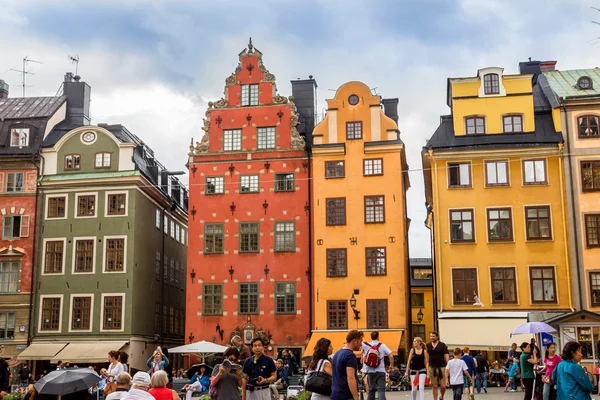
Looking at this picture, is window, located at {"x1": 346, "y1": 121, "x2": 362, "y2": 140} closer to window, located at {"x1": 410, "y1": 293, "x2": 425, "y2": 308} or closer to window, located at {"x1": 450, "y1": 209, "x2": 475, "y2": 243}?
window, located at {"x1": 450, "y1": 209, "x2": 475, "y2": 243}

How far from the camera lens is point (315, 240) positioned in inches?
1667

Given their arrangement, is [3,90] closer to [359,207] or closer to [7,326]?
[7,326]

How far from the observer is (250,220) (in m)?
43.5

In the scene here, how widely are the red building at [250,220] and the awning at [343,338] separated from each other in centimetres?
127

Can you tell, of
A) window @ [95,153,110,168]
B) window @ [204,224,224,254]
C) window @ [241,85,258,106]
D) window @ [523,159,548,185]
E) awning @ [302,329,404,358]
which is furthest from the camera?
window @ [95,153,110,168]

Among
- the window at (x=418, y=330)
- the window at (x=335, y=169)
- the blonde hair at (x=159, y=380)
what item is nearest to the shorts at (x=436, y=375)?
the blonde hair at (x=159, y=380)

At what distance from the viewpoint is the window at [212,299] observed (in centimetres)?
4288

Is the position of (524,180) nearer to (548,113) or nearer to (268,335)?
(548,113)

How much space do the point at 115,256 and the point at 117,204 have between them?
3123 millimetres

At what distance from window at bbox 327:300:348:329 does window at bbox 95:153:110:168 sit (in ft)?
52.8

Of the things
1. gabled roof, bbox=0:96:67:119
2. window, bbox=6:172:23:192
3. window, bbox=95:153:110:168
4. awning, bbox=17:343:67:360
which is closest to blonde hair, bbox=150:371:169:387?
awning, bbox=17:343:67:360

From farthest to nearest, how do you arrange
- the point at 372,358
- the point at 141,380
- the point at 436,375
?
the point at 436,375 < the point at 372,358 < the point at 141,380

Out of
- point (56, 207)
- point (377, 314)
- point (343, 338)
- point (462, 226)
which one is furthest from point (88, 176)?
point (462, 226)

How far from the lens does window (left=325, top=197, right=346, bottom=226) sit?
1670 inches
